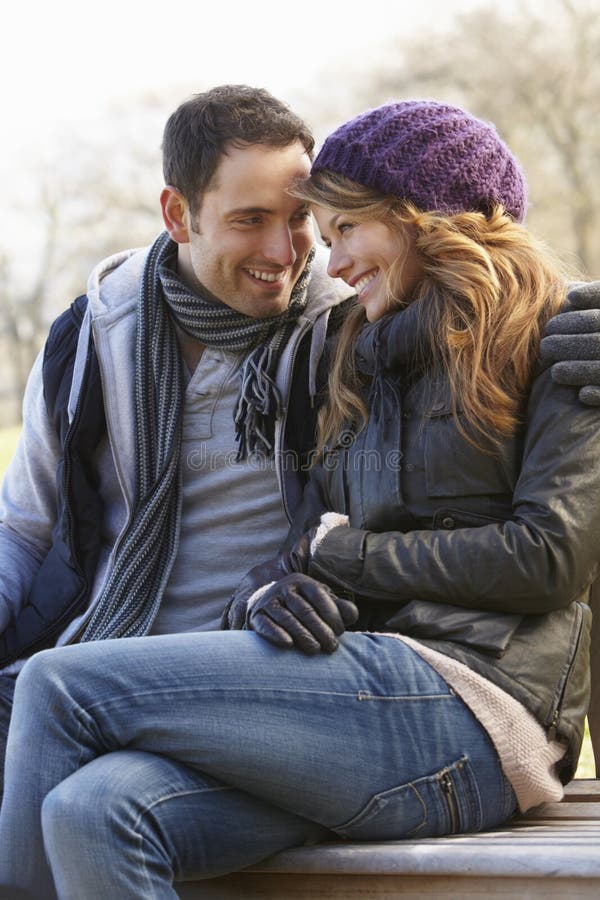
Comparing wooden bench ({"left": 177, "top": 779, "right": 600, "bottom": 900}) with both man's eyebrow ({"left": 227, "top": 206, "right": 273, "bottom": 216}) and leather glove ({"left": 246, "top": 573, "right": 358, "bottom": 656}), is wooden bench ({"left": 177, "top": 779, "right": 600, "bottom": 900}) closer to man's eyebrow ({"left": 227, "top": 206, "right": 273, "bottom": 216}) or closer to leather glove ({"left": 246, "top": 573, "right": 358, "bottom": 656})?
leather glove ({"left": 246, "top": 573, "right": 358, "bottom": 656})

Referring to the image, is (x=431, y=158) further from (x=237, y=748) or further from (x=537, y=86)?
(x=537, y=86)

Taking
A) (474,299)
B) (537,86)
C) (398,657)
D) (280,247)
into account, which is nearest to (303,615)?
(398,657)

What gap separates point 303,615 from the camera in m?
2.19

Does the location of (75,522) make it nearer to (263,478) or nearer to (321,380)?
(263,478)

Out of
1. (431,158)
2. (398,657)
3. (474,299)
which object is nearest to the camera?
(398,657)

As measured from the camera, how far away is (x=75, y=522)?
3.03m

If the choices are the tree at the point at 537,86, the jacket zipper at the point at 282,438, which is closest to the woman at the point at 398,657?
the jacket zipper at the point at 282,438

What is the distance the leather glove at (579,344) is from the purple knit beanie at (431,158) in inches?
13.1

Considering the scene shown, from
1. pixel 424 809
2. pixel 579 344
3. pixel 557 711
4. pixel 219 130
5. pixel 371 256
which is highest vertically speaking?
pixel 219 130

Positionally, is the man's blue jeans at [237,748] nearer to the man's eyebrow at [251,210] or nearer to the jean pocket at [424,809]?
the jean pocket at [424,809]

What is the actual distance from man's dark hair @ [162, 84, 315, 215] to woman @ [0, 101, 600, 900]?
22.4 inches

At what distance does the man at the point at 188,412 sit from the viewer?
117 inches

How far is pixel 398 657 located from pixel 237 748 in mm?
331

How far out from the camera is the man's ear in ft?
10.3
